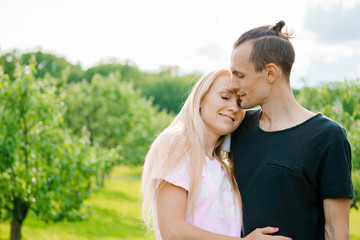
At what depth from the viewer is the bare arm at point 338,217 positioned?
2.61 metres

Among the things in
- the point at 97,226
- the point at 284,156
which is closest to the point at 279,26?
the point at 284,156

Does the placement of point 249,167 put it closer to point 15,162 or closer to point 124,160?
point 15,162

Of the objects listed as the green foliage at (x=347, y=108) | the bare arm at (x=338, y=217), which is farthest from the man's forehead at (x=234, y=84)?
the green foliage at (x=347, y=108)

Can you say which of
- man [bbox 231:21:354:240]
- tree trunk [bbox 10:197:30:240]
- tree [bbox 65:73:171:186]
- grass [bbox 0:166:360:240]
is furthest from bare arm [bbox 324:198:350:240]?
tree [bbox 65:73:171:186]

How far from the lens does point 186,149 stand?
3.03m

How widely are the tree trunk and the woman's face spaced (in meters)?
7.10

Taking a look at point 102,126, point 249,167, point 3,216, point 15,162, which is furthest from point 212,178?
point 102,126

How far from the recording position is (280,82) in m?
2.98

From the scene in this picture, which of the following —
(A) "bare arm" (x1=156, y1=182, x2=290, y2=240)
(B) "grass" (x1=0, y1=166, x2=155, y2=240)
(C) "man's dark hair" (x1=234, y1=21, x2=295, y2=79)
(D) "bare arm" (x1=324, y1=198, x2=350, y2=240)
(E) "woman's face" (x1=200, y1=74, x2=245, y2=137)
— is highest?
(C) "man's dark hair" (x1=234, y1=21, x2=295, y2=79)

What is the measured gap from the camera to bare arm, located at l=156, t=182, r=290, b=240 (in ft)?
9.28

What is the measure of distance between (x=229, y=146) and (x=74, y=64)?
60.6m

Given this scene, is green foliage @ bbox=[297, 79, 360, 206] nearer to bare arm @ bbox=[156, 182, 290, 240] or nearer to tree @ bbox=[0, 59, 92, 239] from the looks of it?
bare arm @ bbox=[156, 182, 290, 240]

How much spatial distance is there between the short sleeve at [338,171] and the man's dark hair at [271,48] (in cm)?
70

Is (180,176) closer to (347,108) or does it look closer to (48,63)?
(347,108)
